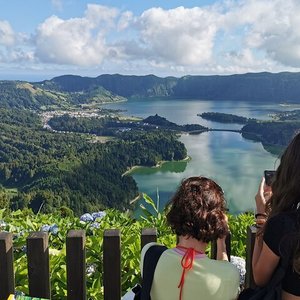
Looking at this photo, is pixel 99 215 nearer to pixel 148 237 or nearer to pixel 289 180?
pixel 148 237

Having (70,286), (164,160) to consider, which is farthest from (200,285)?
(164,160)

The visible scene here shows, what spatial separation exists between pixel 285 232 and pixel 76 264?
0.90 m

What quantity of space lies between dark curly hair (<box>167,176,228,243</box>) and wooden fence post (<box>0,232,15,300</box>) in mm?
754

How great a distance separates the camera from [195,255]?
148cm

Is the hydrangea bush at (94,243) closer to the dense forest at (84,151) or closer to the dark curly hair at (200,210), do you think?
the dark curly hair at (200,210)

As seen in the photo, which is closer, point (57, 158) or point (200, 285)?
point (200, 285)

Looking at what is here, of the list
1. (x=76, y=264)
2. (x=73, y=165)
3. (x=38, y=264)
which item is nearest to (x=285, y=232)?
(x=76, y=264)

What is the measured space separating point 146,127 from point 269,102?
8924 cm

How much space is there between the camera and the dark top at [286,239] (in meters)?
1.37

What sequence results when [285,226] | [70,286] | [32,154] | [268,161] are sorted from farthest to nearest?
[32,154] → [268,161] → [70,286] → [285,226]

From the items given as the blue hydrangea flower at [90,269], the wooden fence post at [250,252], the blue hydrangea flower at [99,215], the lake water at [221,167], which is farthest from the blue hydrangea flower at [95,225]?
the lake water at [221,167]

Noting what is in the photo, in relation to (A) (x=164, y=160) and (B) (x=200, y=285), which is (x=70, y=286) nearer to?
(B) (x=200, y=285)

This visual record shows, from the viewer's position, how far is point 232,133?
354 ft

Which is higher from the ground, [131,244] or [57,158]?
[131,244]
